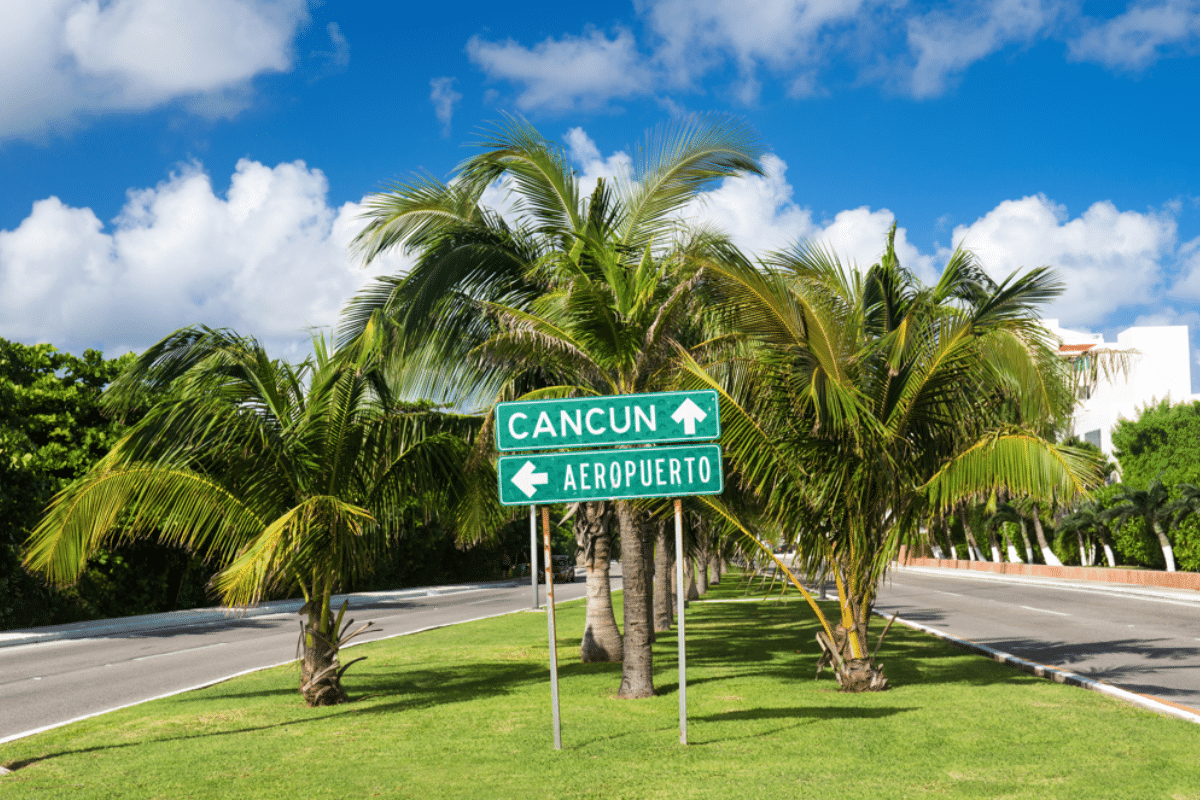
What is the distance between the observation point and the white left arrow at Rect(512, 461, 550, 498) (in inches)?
313

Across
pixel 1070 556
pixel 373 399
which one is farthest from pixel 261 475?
pixel 1070 556

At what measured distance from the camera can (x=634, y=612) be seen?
10.8 metres

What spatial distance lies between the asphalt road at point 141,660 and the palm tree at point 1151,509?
74.2ft

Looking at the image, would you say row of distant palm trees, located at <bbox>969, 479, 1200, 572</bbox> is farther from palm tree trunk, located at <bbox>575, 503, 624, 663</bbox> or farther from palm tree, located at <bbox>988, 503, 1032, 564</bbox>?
palm tree trunk, located at <bbox>575, 503, 624, 663</bbox>

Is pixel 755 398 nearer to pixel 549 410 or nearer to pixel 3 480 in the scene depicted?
pixel 549 410

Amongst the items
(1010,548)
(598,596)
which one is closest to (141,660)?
(598,596)

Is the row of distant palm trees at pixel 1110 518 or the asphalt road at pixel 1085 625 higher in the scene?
the row of distant palm trees at pixel 1110 518

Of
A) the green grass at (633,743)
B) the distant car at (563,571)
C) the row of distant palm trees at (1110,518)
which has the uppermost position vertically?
the row of distant palm trees at (1110,518)

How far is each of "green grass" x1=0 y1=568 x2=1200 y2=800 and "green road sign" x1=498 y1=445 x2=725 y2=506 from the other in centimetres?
203

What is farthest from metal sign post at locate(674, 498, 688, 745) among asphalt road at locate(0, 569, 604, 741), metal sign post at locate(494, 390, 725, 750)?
asphalt road at locate(0, 569, 604, 741)

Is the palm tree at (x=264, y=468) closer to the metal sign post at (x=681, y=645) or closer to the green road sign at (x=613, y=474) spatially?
the green road sign at (x=613, y=474)

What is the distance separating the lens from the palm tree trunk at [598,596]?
14.2 meters

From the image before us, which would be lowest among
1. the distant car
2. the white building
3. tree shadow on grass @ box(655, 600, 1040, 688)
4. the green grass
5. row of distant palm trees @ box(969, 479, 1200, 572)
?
tree shadow on grass @ box(655, 600, 1040, 688)

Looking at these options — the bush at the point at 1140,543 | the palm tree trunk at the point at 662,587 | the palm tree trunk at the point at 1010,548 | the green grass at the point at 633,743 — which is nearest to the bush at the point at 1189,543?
the bush at the point at 1140,543
